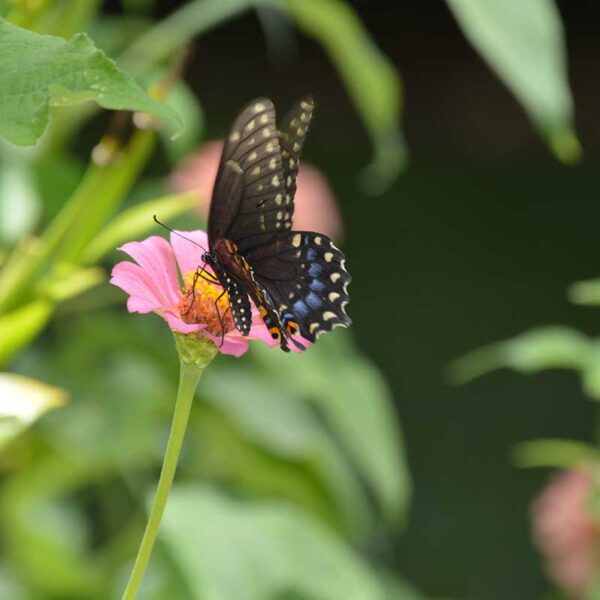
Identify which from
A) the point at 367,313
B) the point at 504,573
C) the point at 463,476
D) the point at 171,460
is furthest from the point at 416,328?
the point at 171,460

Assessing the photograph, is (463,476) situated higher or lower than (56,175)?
lower

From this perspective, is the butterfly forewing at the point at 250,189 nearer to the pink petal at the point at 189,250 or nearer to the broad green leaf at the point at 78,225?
the pink petal at the point at 189,250

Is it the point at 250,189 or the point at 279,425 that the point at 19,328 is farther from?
the point at 279,425

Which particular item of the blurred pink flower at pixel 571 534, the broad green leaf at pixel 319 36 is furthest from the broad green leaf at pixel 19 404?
the blurred pink flower at pixel 571 534

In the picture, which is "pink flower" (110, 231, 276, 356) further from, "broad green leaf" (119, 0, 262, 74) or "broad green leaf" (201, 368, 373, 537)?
"broad green leaf" (201, 368, 373, 537)

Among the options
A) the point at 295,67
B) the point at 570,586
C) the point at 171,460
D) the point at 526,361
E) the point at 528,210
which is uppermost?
the point at 171,460

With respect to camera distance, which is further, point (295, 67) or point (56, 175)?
point (295, 67)

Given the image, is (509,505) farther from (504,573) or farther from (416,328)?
(416,328)
